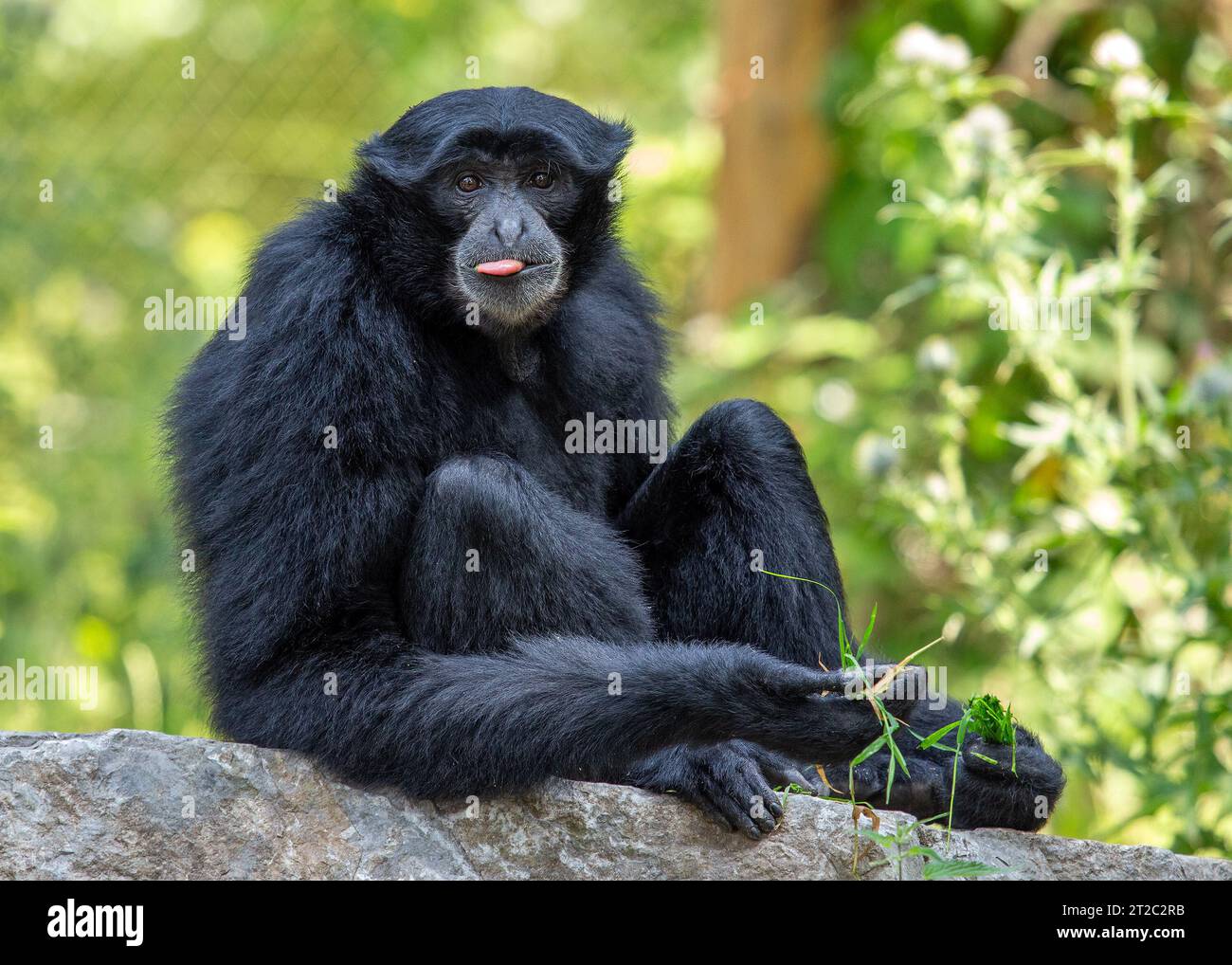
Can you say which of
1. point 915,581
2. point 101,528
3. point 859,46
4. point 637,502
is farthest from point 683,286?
point 637,502

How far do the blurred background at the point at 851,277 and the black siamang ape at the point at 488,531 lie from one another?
24.6 inches

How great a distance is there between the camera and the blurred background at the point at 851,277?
21.0ft

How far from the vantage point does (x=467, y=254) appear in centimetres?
485

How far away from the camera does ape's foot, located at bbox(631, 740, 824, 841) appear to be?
443 centimetres

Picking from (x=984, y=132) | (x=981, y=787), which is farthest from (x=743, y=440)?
(x=984, y=132)

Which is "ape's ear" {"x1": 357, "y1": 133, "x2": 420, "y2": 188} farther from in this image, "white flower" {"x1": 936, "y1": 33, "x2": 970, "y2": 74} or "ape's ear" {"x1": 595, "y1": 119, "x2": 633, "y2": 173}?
"white flower" {"x1": 936, "y1": 33, "x2": 970, "y2": 74}

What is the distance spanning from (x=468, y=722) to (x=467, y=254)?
5.26ft

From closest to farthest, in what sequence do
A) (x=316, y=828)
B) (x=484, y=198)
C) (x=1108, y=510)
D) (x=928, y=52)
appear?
(x=316, y=828) → (x=484, y=198) → (x=1108, y=510) → (x=928, y=52)

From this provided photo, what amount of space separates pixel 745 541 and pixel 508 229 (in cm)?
138

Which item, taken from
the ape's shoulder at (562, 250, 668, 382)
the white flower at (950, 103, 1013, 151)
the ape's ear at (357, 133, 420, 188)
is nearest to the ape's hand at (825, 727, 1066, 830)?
the ape's shoulder at (562, 250, 668, 382)

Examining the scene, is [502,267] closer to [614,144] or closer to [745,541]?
[614,144]

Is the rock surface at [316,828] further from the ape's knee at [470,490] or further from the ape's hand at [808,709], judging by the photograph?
the ape's knee at [470,490]

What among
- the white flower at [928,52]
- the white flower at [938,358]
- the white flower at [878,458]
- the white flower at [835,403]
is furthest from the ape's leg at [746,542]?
the white flower at [835,403]

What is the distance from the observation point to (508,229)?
4852 mm
